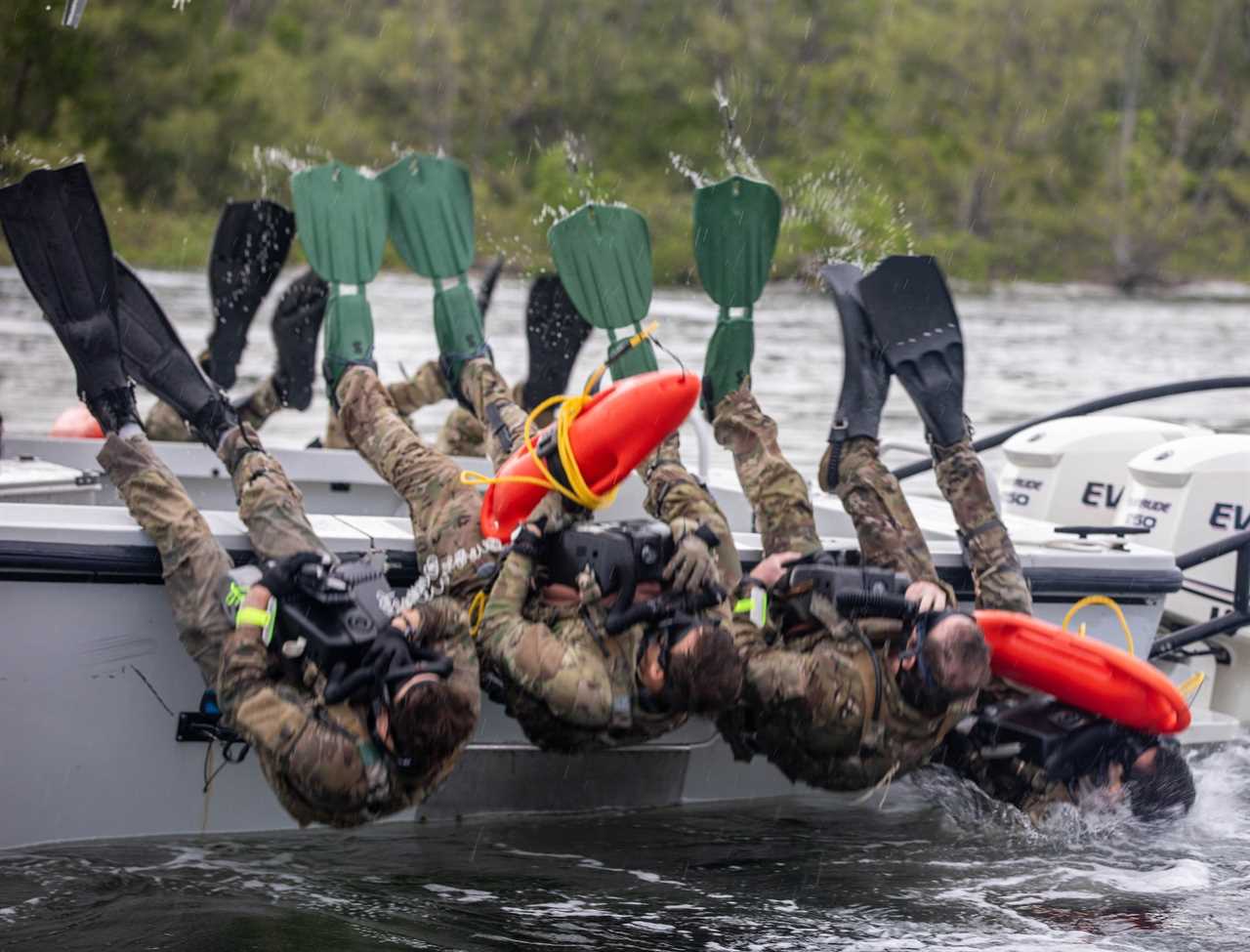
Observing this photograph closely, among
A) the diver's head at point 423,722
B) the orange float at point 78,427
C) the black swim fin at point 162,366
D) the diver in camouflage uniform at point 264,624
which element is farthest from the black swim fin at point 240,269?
the diver's head at point 423,722

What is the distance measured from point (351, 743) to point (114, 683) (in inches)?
28.4

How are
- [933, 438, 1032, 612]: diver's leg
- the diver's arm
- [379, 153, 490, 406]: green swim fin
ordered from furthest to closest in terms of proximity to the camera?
[379, 153, 490, 406]: green swim fin
[933, 438, 1032, 612]: diver's leg
the diver's arm

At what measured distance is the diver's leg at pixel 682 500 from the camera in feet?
15.1

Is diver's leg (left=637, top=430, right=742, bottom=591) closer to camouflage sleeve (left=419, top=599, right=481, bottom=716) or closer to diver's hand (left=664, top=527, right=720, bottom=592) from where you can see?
diver's hand (left=664, top=527, right=720, bottom=592)

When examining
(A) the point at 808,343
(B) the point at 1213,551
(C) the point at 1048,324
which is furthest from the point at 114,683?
(C) the point at 1048,324

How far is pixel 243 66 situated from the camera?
30688 millimetres

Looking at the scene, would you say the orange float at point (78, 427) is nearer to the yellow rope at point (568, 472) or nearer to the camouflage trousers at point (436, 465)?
the camouflage trousers at point (436, 465)

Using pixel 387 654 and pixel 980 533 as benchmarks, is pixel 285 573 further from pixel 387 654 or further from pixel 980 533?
pixel 980 533

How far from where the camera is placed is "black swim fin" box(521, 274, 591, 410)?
656cm

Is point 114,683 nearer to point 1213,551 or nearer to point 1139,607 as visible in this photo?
point 1139,607

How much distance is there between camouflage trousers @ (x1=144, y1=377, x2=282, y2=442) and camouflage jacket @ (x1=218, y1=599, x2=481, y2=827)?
2.34 meters

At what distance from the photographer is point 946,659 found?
4078mm

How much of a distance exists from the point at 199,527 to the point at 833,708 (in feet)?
5.36

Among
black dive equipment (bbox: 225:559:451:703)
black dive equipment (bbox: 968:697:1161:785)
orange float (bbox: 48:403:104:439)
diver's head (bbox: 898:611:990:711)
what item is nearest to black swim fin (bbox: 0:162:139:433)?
black dive equipment (bbox: 225:559:451:703)
